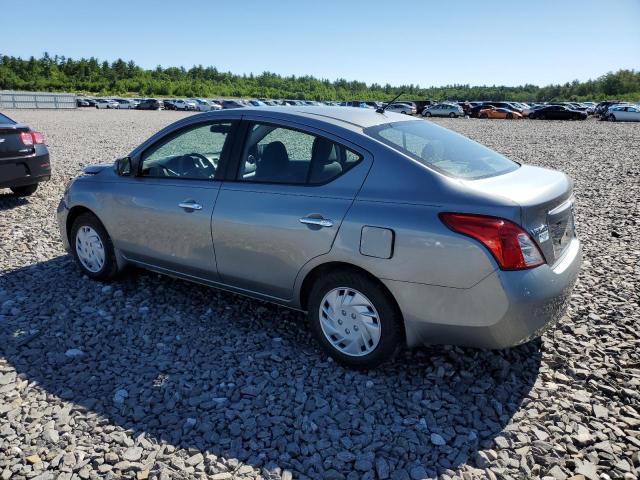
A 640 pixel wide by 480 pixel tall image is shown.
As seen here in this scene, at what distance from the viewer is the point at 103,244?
4738 millimetres

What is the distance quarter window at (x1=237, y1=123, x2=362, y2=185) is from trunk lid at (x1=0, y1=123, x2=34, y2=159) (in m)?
5.50

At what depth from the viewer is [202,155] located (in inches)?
167

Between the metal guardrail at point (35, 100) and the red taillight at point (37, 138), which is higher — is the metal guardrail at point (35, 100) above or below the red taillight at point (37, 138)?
below

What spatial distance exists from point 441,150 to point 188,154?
2117 millimetres

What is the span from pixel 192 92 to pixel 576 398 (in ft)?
346

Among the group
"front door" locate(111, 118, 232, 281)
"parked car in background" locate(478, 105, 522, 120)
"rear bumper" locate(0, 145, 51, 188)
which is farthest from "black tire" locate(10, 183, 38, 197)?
"parked car in background" locate(478, 105, 522, 120)

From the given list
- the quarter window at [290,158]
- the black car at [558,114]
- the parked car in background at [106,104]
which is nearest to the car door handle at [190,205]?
the quarter window at [290,158]

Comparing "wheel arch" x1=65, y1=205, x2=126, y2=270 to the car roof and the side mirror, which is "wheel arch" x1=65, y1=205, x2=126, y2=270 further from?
the car roof

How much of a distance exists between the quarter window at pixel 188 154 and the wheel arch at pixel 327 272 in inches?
45.7

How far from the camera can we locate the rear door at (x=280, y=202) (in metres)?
3.27

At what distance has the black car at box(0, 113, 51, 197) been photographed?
7.48m

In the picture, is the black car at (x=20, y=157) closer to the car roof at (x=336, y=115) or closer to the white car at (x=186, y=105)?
the car roof at (x=336, y=115)

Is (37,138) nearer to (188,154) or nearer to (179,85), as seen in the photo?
(188,154)

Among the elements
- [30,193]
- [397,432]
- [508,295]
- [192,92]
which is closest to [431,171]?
[508,295]
